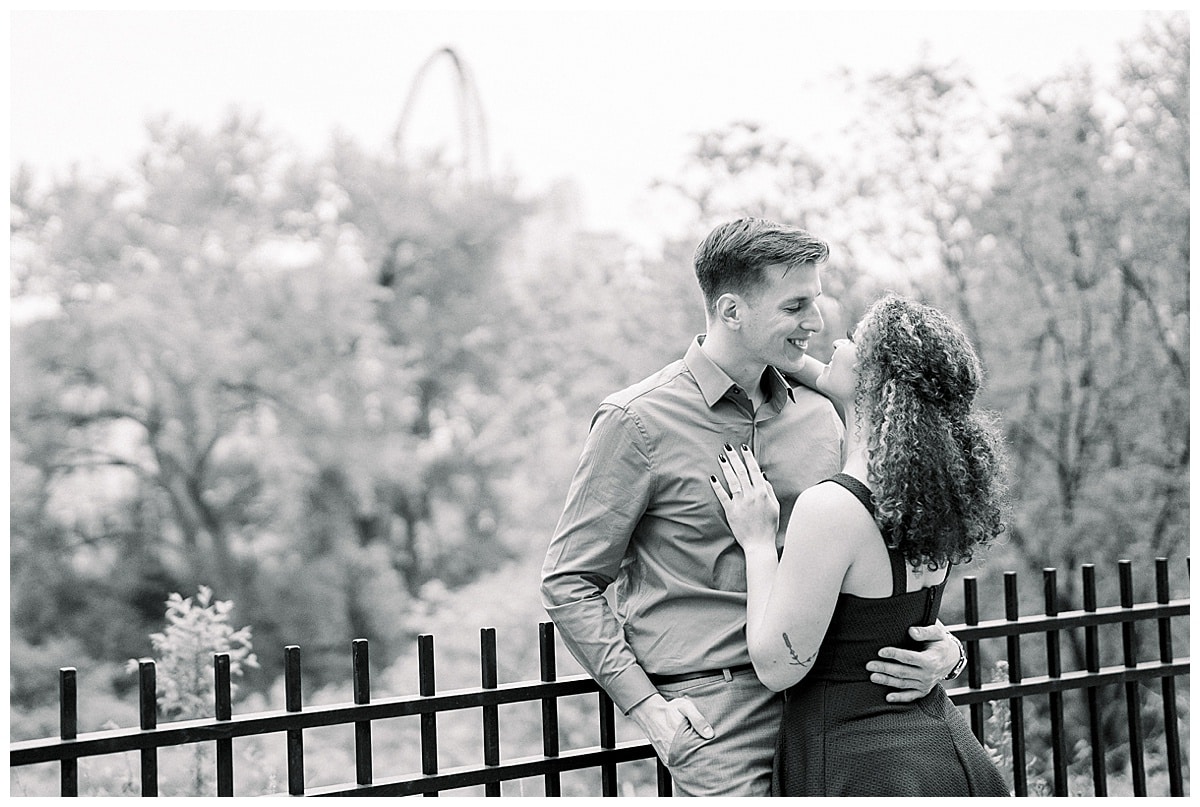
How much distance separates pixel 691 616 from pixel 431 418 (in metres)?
9.13

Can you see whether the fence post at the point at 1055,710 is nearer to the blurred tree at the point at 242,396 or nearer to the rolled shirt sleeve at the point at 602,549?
the rolled shirt sleeve at the point at 602,549

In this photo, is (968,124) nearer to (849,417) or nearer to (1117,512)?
(1117,512)

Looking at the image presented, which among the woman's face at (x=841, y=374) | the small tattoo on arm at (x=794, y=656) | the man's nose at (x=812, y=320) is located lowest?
the small tattoo on arm at (x=794, y=656)

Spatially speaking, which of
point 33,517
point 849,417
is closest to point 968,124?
point 849,417

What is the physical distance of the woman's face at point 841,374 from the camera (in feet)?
7.38

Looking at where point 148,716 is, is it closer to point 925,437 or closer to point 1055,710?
point 925,437

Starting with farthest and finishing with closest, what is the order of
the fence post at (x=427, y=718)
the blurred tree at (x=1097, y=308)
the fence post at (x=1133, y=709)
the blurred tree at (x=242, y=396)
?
the blurred tree at (x=242, y=396) → the blurred tree at (x=1097, y=308) → the fence post at (x=1133, y=709) → the fence post at (x=427, y=718)

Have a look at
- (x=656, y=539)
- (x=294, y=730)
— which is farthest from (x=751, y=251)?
(x=294, y=730)

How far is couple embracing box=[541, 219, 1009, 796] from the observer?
203 cm

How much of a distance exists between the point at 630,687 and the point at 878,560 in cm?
54

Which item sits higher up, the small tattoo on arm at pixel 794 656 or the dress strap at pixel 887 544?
the dress strap at pixel 887 544

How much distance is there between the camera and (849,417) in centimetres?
221

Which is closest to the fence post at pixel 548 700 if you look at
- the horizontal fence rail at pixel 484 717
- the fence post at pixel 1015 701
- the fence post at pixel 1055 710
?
the horizontal fence rail at pixel 484 717

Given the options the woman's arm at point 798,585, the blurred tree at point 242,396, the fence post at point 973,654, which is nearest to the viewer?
the woman's arm at point 798,585
